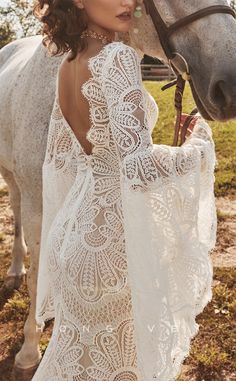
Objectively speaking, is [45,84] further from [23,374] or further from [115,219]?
[23,374]

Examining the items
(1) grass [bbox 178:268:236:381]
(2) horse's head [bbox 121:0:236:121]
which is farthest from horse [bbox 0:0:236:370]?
(1) grass [bbox 178:268:236:381]

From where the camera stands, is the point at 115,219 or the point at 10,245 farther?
the point at 10,245

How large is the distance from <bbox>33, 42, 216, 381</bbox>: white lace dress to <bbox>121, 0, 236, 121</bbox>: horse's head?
0.17 metres

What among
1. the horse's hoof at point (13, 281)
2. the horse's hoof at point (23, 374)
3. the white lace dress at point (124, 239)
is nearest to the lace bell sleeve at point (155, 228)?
the white lace dress at point (124, 239)

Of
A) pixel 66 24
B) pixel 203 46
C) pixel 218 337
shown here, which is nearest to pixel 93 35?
pixel 66 24

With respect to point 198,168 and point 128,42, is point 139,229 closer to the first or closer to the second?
point 198,168

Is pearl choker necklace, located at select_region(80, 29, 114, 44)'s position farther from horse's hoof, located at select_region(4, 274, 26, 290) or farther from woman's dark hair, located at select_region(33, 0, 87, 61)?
horse's hoof, located at select_region(4, 274, 26, 290)

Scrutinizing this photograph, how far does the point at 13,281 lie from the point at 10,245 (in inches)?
34.9

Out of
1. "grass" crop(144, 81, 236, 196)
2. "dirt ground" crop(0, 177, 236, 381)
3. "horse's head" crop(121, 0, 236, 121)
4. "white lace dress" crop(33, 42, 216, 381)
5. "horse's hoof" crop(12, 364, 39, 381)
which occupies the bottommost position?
"grass" crop(144, 81, 236, 196)

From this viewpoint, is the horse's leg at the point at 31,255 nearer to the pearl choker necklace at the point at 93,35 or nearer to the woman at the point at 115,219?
the woman at the point at 115,219

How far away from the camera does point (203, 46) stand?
76.9 inches

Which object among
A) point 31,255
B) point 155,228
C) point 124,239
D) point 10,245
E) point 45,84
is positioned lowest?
point 10,245

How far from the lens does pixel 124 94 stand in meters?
1.47

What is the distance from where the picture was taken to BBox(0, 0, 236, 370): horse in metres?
1.88
